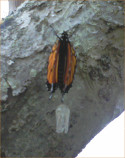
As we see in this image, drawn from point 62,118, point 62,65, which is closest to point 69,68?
point 62,65

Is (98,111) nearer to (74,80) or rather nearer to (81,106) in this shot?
(81,106)

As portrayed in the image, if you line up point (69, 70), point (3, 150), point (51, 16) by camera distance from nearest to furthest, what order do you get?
point (3, 150), point (69, 70), point (51, 16)

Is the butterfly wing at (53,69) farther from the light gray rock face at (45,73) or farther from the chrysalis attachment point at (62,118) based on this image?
the chrysalis attachment point at (62,118)

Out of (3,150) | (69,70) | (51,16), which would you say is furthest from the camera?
(51,16)

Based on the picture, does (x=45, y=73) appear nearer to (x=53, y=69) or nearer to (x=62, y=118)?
(x=53, y=69)

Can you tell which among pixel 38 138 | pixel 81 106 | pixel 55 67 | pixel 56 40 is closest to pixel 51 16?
pixel 56 40

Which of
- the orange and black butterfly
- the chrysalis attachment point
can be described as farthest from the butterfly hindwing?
the chrysalis attachment point
